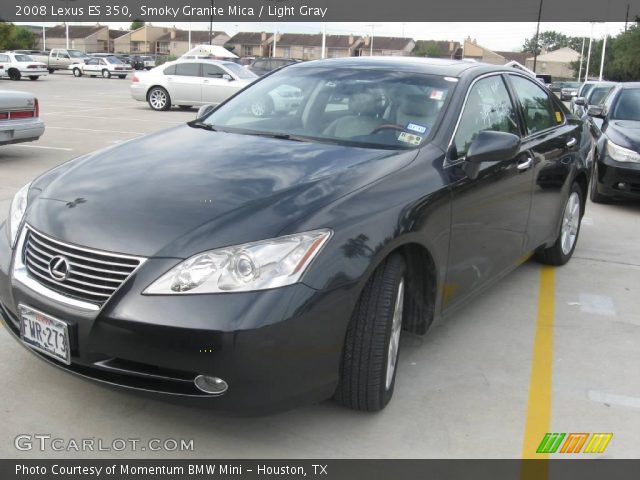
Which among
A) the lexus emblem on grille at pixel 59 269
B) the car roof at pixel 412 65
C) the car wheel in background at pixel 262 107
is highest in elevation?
the car roof at pixel 412 65

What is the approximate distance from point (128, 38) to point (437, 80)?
390ft

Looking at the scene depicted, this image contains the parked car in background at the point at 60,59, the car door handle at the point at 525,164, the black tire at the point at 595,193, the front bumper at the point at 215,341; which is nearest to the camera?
the front bumper at the point at 215,341

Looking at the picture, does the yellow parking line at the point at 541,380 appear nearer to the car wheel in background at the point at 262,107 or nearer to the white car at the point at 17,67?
the car wheel in background at the point at 262,107

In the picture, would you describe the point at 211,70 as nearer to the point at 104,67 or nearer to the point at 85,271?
the point at 85,271

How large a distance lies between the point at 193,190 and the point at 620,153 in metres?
6.68

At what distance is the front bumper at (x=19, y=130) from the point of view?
9.21 m

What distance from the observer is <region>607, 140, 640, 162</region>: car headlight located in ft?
26.7

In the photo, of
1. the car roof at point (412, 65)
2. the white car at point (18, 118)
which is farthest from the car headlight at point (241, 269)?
the white car at point (18, 118)

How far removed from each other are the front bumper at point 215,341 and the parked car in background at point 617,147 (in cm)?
652

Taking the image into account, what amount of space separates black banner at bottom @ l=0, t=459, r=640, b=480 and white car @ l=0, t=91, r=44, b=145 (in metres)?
7.45

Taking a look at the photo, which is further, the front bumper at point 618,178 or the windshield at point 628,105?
the windshield at point 628,105

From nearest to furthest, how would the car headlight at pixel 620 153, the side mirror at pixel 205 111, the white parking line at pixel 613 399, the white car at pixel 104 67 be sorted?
1. the white parking line at pixel 613 399
2. the side mirror at pixel 205 111
3. the car headlight at pixel 620 153
4. the white car at pixel 104 67

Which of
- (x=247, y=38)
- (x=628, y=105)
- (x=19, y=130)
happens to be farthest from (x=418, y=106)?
(x=247, y=38)

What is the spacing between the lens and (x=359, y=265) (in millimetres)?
2838
